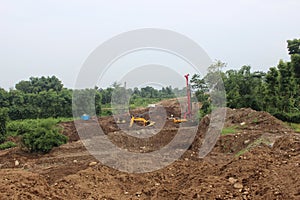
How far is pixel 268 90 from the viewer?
1616cm

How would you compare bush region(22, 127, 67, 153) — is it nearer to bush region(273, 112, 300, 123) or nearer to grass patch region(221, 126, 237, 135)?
grass patch region(221, 126, 237, 135)

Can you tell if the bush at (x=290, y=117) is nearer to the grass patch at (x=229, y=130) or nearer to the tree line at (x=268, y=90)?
the tree line at (x=268, y=90)

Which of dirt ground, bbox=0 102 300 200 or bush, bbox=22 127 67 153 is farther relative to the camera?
bush, bbox=22 127 67 153

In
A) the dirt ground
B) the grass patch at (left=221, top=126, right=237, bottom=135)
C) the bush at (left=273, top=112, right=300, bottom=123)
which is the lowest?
the dirt ground

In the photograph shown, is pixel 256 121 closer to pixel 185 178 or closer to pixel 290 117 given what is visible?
pixel 290 117

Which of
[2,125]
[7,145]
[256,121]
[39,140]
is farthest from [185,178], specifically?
Answer: [2,125]

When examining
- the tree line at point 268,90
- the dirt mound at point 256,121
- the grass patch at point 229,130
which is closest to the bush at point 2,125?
the tree line at point 268,90

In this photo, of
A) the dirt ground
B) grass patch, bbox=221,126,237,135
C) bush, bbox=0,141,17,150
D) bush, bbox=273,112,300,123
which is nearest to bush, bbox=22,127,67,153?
the dirt ground

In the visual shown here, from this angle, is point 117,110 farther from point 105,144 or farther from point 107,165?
point 107,165

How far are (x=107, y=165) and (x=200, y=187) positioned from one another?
A: 2961mm

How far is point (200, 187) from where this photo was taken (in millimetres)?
5250

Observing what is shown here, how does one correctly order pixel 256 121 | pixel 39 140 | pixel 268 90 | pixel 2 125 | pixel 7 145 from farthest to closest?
pixel 268 90 < pixel 2 125 < pixel 7 145 < pixel 256 121 < pixel 39 140

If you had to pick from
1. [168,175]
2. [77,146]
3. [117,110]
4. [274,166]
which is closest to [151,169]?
[168,175]

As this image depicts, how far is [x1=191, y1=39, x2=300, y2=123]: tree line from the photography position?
15.5 m
